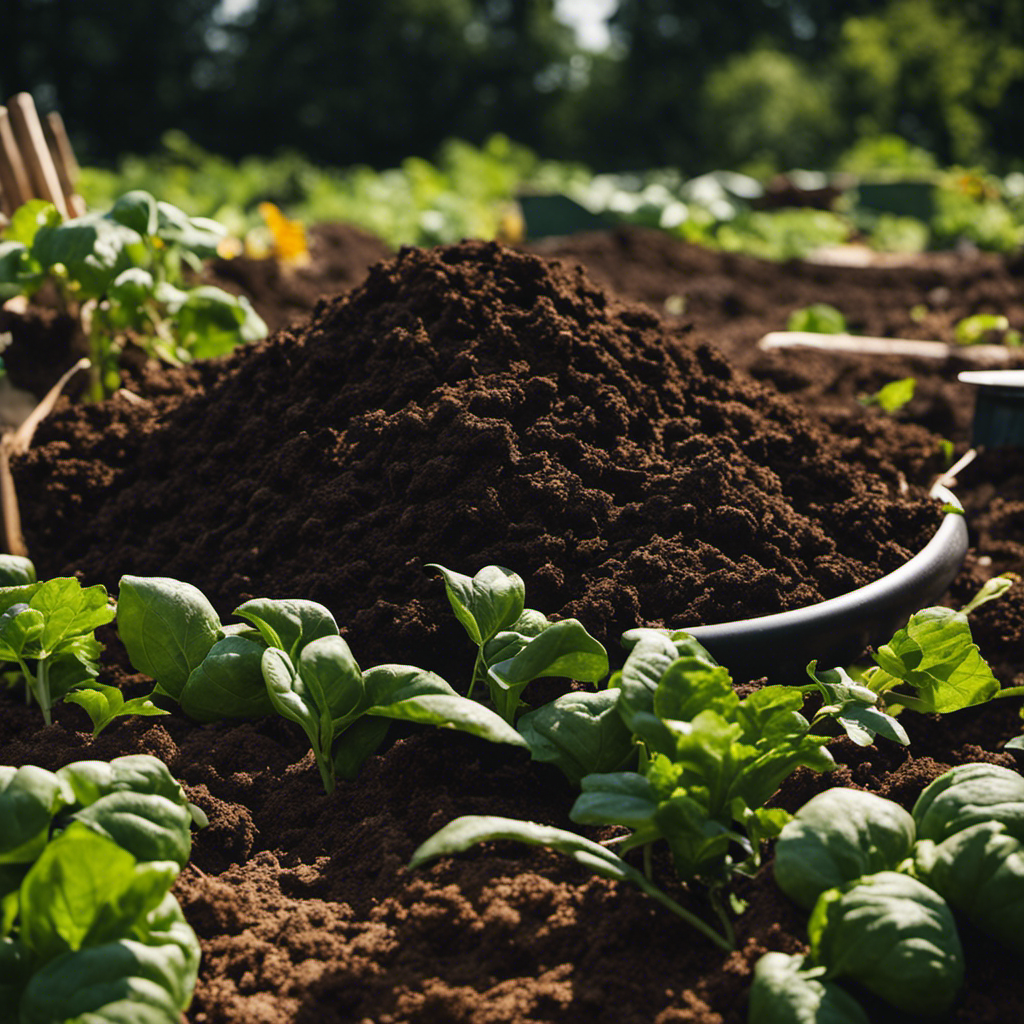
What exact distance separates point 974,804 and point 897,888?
197 millimetres

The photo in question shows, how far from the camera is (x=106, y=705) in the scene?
5.09 ft

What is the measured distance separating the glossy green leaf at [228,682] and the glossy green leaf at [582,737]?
0.44 meters

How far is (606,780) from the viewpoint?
4.02 ft

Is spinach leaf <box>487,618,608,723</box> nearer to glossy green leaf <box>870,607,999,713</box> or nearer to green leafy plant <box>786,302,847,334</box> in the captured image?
glossy green leaf <box>870,607,999,713</box>

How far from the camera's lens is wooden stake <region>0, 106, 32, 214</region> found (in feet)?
11.8

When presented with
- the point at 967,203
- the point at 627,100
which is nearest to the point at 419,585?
the point at 967,203

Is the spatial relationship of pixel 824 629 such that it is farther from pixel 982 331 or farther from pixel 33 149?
pixel 33 149

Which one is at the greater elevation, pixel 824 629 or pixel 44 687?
pixel 44 687

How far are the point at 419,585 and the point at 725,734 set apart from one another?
70 centimetres

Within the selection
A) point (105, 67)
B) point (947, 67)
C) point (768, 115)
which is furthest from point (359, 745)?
point (105, 67)

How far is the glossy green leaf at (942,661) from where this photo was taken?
1.53 metres

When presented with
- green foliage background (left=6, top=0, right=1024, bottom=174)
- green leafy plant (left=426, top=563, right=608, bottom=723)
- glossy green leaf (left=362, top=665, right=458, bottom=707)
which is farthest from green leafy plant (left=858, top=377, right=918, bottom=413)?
green foliage background (left=6, top=0, right=1024, bottom=174)

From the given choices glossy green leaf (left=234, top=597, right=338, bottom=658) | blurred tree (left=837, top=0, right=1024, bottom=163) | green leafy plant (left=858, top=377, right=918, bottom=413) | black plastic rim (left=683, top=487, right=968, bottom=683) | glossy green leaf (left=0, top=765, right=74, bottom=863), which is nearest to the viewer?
glossy green leaf (left=0, top=765, right=74, bottom=863)

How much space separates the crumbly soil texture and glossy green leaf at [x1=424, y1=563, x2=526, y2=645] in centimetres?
15
